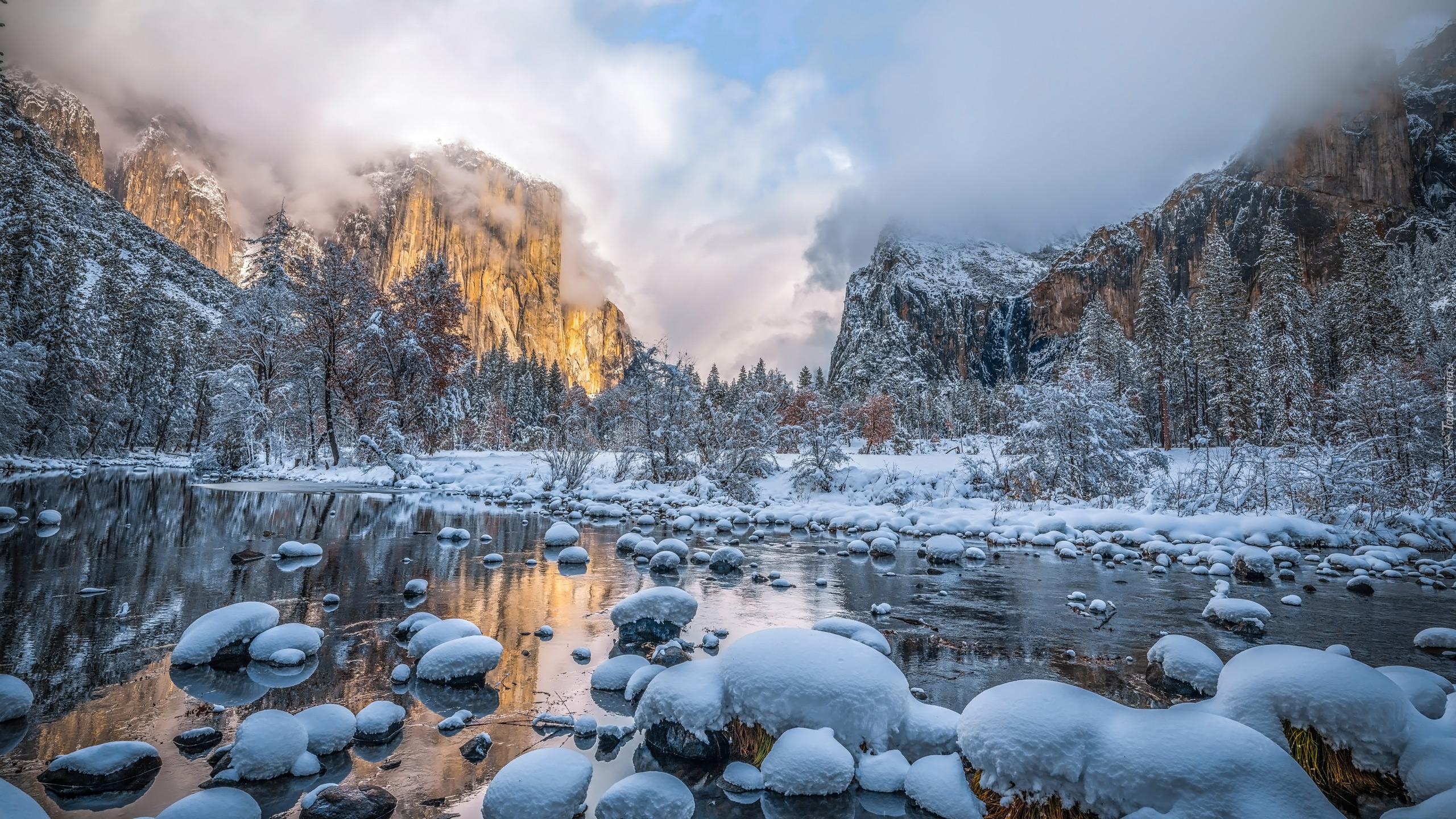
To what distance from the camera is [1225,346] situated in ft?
110

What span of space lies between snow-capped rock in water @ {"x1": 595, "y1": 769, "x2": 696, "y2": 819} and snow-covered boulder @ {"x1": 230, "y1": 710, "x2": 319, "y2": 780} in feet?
5.47

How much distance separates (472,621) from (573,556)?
3255 mm

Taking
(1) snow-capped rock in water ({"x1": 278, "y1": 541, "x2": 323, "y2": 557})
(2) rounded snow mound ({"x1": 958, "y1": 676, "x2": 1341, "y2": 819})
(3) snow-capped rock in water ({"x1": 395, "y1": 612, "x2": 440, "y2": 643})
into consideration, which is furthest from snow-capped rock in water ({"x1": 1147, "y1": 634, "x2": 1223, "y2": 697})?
(1) snow-capped rock in water ({"x1": 278, "y1": 541, "x2": 323, "y2": 557})

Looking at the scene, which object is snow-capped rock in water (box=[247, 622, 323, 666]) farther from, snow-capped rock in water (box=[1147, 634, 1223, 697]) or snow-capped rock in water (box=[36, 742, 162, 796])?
snow-capped rock in water (box=[1147, 634, 1223, 697])

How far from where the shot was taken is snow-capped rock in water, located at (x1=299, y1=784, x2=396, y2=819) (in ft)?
8.95

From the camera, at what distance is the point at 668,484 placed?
73.6 feet

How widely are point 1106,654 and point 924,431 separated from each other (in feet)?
250

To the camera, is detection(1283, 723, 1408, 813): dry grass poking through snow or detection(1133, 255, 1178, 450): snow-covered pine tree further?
detection(1133, 255, 1178, 450): snow-covered pine tree

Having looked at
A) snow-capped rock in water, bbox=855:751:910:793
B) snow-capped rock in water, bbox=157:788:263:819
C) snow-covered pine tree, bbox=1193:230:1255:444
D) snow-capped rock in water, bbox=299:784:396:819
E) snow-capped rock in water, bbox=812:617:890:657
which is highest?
snow-covered pine tree, bbox=1193:230:1255:444

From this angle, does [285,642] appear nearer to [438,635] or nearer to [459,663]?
[438,635]

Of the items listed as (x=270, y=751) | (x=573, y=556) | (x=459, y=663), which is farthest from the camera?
(x=573, y=556)

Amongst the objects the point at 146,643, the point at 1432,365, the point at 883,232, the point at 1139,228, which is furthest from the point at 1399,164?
the point at 146,643

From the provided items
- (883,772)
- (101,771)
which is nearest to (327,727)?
(101,771)

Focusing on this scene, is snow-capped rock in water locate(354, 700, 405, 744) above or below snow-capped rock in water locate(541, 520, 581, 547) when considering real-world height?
below
